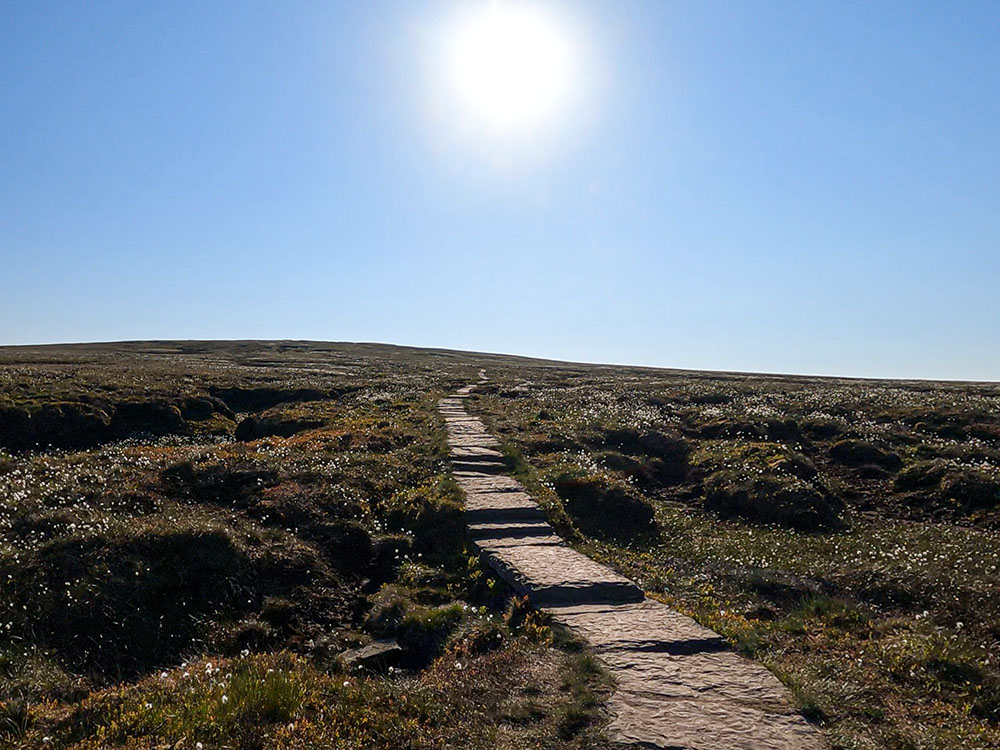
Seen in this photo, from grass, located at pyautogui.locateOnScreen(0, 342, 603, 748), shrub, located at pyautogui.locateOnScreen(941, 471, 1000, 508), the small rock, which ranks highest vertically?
shrub, located at pyautogui.locateOnScreen(941, 471, 1000, 508)

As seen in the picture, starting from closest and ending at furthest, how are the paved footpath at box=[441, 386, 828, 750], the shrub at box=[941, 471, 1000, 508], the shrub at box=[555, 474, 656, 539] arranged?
the paved footpath at box=[441, 386, 828, 750] < the shrub at box=[555, 474, 656, 539] < the shrub at box=[941, 471, 1000, 508]

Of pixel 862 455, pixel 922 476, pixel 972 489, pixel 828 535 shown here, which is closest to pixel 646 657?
pixel 828 535

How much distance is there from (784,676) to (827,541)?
8.10m

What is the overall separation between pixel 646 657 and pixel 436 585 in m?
4.12

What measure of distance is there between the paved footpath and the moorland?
0.32 metres

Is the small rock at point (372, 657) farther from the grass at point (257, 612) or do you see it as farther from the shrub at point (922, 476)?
the shrub at point (922, 476)

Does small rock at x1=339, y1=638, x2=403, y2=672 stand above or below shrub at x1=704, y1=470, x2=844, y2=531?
below

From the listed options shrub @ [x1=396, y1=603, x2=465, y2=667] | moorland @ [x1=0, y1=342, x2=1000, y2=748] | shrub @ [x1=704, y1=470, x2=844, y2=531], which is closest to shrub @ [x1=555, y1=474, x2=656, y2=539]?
moorland @ [x1=0, y1=342, x2=1000, y2=748]

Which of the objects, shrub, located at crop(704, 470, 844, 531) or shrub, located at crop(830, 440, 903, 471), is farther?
shrub, located at crop(830, 440, 903, 471)

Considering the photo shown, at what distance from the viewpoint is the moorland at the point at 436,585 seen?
6539 millimetres

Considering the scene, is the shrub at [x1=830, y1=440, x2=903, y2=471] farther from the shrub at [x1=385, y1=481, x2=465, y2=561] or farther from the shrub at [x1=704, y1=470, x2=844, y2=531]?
the shrub at [x1=385, y1=481, x2=465, y2=561]

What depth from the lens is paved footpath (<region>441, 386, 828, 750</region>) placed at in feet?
20.6

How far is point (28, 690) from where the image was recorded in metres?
7.17

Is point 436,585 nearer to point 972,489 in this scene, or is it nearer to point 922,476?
point 972,489
